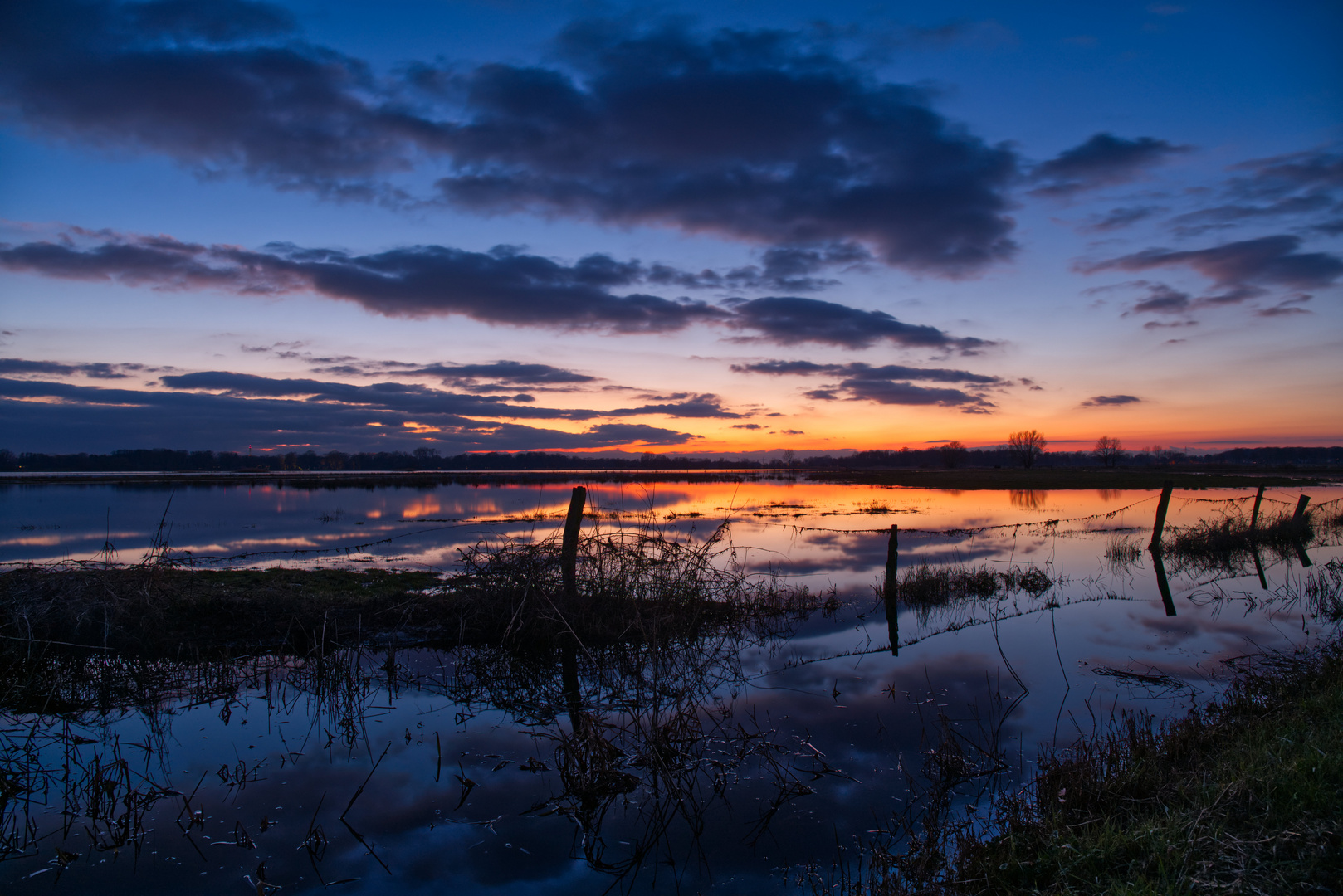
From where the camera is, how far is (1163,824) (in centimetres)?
468

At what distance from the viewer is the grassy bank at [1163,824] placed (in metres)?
4.01

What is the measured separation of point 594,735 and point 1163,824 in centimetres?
485

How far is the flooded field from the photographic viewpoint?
5.48 meters

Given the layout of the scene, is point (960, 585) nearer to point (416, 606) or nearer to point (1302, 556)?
point (416, 606)

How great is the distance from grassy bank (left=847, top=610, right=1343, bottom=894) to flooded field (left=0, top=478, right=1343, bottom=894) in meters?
Result: 0.66

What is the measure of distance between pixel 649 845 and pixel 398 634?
8.41 m

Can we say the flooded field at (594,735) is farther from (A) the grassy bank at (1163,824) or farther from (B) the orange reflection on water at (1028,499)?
(B) the orange reflection on water at (1028,499)

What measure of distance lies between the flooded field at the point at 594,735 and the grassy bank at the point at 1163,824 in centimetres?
66

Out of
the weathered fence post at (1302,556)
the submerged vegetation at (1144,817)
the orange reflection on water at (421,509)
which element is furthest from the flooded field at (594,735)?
the orange reflection on water at (421,509)

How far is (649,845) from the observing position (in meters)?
5.69

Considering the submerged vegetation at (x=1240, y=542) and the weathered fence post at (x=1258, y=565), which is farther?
the submerged vegetation at (x=1240, y=542)

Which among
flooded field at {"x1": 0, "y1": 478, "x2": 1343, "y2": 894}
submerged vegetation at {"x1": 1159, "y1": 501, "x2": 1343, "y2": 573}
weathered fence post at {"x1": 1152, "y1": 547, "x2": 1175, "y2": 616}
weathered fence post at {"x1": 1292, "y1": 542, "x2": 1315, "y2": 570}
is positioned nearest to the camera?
flooded field at {"x1": 0, "y1": 478, "x2": 1343, "y2": 894}

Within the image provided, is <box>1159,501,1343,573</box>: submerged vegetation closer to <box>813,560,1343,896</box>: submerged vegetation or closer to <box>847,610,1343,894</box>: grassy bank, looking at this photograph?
<box>813,560,1343,896</box>: submerged vegetation

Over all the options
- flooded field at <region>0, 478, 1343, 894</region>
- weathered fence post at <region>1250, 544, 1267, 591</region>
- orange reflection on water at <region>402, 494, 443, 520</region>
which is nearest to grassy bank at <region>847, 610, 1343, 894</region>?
flooded field at <region>0, 478, 1343, 894</region>
